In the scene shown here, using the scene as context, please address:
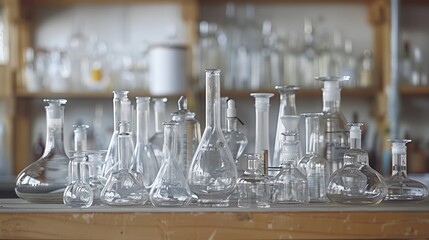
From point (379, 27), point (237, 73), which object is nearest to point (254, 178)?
point (237, 73)

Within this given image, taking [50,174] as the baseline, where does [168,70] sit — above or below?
above

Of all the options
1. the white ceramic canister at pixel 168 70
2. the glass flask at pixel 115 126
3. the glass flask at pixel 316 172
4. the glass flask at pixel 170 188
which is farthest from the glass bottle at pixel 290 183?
the white ceramic canister at pixel 168 70

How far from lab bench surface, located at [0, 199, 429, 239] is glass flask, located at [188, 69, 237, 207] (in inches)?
2.9

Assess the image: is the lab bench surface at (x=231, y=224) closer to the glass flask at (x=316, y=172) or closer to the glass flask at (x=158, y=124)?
the glass flask at (x=316, y=172)

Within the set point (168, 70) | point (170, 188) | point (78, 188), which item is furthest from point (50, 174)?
point (168, 70)

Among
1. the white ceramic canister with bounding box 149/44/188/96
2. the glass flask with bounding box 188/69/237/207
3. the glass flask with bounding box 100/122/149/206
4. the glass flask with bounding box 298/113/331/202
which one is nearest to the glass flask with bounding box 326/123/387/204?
the glass flask with bounding box 298/113/331/202

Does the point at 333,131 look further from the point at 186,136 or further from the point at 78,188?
the point at 78,188

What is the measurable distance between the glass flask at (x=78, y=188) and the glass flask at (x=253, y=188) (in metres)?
0.24

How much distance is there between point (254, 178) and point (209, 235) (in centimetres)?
13

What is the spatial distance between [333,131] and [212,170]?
10.5 inches

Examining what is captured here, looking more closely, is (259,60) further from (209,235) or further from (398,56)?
(209,235)

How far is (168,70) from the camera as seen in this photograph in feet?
10.0

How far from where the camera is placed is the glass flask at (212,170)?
47.6 inches

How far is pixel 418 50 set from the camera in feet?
10.7
